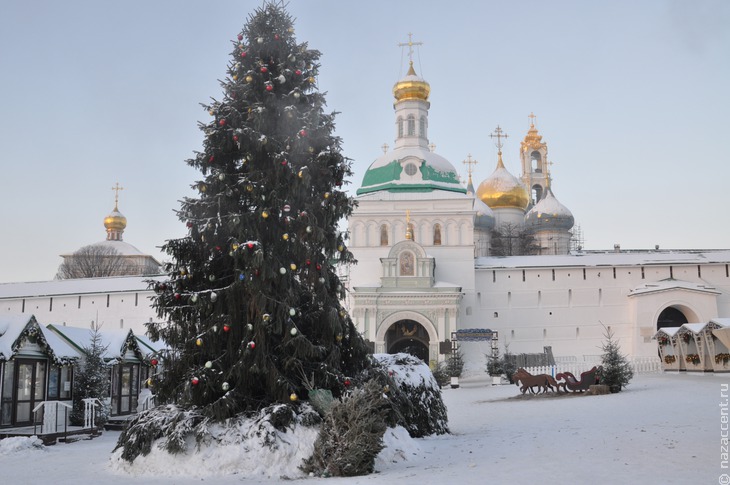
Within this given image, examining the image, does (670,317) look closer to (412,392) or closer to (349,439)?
(412,392)

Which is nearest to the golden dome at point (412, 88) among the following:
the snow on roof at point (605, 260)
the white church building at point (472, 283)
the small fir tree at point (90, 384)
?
the white church building at point (472, 283)

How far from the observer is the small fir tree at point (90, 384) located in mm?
15773

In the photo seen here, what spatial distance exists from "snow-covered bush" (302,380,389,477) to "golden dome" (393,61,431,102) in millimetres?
35853

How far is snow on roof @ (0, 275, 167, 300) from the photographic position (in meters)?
40.4

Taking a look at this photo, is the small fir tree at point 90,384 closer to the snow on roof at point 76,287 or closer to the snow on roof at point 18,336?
the snow on roof at point 18,336

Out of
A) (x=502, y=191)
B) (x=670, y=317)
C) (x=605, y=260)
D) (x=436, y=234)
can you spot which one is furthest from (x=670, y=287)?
(x=502, y=191)

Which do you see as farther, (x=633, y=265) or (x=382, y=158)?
(x=382, y=158)

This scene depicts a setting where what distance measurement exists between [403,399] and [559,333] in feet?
Answer: 96.2

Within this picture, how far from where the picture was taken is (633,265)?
3891cm

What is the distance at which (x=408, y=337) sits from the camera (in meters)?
37.2

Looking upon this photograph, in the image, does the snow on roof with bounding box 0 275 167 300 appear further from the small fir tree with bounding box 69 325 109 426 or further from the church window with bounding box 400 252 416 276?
the small fir tree with bounding box 69 325 109 426

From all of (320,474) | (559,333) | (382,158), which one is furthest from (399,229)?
(320,474)

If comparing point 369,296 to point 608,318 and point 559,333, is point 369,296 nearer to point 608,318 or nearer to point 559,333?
point 559,333

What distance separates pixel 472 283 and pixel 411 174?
277 inches
